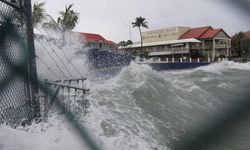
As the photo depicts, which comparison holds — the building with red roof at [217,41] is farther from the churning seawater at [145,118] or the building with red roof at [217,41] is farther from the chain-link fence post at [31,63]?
the chain-link fence post at [31,63]

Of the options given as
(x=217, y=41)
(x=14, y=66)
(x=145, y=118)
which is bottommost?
(x=145, y=118)

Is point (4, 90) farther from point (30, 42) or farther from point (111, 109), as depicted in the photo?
point (111, 109)

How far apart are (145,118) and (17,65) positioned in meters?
2.33

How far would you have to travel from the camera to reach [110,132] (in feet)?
13.3

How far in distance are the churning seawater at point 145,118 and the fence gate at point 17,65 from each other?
245 millimetres

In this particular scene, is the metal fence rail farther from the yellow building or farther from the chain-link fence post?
the yellow building

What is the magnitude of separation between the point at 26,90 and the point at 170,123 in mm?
2057

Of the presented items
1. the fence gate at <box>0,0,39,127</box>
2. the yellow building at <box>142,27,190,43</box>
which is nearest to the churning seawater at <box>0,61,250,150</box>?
the fence gate at <box>0,0,39,127</box>

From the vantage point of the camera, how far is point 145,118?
5.26 m

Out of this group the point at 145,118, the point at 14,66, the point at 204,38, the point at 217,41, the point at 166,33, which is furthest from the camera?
the point at 145,118

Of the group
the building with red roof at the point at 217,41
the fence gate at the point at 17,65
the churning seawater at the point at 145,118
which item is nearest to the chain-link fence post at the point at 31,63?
the fence gate at the point at 17,65

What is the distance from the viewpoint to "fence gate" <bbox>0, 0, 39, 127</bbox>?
3.21 metres

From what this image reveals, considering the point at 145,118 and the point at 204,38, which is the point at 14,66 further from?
the point at 145,118

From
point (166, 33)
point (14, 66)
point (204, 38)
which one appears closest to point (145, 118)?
point (204, 38)
